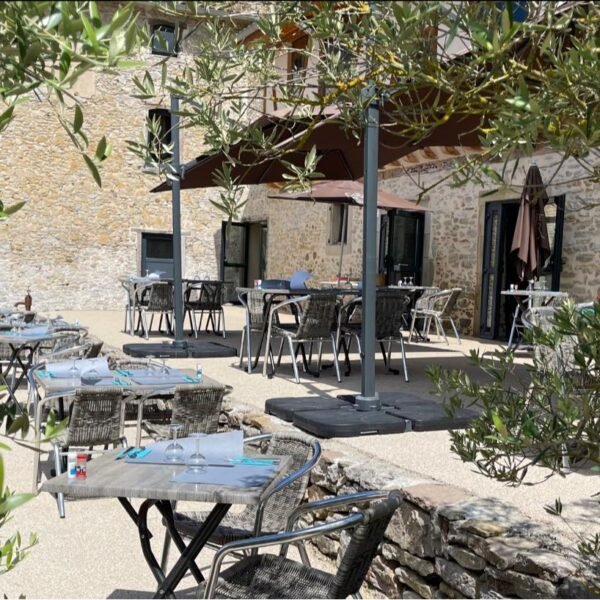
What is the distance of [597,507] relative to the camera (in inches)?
121

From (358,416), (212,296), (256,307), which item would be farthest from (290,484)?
(212,296)

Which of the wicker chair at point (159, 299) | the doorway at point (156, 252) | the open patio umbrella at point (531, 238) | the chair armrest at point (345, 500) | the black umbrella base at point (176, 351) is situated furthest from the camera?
the doorway at point (156, 252)

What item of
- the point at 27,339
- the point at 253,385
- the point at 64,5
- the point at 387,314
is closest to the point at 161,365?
the point at 253,385

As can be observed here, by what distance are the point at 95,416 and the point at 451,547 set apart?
218 centimetres

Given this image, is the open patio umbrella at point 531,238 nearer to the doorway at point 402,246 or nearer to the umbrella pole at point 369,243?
the doorway at point 402,246

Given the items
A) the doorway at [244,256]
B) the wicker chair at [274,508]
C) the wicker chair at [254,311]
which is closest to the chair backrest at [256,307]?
the wicker chair at [254,311]

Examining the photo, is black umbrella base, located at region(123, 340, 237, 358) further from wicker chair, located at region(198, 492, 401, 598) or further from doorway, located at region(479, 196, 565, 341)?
wicker chair, located at region(198, 492, 401, 598)

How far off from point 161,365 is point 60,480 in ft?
8.56

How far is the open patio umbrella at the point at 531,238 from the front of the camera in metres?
8.55

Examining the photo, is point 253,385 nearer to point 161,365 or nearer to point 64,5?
point 161,365

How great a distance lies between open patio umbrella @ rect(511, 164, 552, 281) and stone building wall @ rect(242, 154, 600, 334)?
1.06 ft

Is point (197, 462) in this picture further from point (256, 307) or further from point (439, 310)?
point (439, 310)

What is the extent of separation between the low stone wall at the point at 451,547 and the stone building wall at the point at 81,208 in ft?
42.7

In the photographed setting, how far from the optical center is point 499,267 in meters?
10.1
